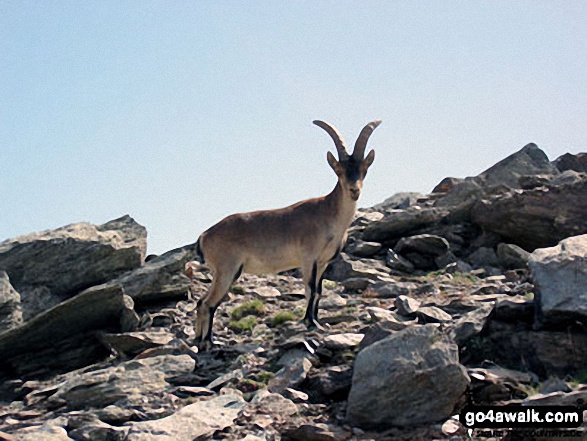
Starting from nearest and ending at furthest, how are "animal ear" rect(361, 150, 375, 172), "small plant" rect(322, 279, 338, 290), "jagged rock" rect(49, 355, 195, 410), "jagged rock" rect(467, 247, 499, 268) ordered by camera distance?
"jagged rock" rect(49, 355, 195, 410) < "animal ear" rect(361, 150, 375, 172) < "small plant" rect(322, 279, 338, 290) < "jagged rock" rect(467, 247, 499, 268)

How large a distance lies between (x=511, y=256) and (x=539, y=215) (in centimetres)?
193

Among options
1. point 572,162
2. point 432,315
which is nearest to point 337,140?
point 432,315

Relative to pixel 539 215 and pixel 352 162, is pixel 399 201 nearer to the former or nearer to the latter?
pixel 539 215

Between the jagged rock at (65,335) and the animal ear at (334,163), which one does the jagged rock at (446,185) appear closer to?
the animal ear at (334,163)

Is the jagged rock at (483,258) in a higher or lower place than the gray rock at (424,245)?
lower

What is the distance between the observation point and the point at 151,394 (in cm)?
1132

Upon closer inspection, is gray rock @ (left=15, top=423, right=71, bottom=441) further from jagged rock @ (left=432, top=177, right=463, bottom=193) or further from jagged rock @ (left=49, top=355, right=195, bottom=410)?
jagged rock @ (left=432, top=177, right=463, bottom=193)

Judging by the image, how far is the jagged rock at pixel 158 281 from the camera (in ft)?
56.7

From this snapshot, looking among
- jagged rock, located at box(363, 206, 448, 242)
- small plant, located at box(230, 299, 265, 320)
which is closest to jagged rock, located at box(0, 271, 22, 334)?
small plant, located at box(230, 299, 265, 320)

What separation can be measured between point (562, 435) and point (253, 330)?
27.3 ft

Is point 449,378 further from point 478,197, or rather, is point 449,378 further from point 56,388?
point 478,197

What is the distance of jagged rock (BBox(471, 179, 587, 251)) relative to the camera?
18.9 meters

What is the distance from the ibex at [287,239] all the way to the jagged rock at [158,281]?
3.09m

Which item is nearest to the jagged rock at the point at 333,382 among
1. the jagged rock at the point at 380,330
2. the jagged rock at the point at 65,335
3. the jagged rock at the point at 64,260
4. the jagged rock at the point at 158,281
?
the jagged rock at the point at 380,330
